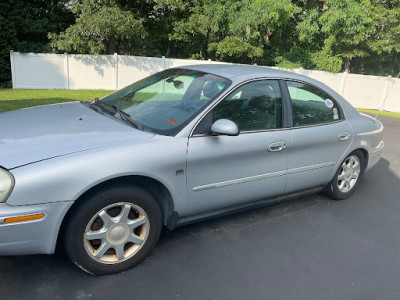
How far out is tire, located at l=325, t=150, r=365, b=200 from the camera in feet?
13.7

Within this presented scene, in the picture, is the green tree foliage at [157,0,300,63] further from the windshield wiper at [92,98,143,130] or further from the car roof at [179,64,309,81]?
the windshield wiper at [92,98,143,130]

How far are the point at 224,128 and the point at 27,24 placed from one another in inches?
678

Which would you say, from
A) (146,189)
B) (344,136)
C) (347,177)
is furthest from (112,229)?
(347,177)

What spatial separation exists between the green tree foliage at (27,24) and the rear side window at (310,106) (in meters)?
15.0

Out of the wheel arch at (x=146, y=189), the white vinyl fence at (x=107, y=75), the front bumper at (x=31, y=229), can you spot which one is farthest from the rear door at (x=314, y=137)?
the white vinyl fence at (x=107, y=75)

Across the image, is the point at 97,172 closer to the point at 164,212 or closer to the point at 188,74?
the point at 164,212

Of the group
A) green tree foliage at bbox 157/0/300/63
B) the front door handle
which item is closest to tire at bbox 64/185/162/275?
the front door handle

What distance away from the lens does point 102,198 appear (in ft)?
7.68

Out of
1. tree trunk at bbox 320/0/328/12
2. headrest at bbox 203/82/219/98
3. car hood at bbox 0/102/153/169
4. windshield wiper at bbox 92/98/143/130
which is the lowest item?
car hood at bbox 0/102/153/169

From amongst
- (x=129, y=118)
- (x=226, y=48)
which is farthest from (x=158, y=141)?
(x=226, y=48)

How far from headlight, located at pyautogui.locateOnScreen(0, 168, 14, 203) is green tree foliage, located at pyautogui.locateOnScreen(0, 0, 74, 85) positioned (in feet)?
49.4

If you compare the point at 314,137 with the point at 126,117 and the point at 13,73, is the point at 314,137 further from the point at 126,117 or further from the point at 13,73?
the point at 13,73

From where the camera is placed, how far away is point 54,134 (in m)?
2.52

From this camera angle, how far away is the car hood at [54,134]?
88.0 inches
